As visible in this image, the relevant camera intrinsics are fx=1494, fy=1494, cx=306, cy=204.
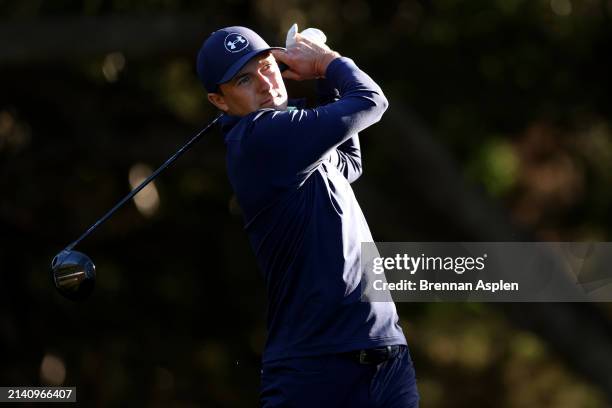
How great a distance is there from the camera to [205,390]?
13.8 m

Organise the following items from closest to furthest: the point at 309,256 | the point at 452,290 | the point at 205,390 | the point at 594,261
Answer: the point at 309,256 < the point at 452,290 < the point at 594,261 < the point at 205,390

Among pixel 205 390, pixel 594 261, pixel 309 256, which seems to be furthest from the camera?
pixel 205 390

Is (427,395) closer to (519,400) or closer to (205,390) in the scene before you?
(519,400)

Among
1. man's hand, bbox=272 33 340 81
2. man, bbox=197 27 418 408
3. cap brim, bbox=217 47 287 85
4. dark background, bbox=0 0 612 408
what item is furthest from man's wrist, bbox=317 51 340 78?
dark background, bbox=0 0 612 408

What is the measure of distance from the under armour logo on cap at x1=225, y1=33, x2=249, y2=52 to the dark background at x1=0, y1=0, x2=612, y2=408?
26.1 ft

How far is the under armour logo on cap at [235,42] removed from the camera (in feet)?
15.0

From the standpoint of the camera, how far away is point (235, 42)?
181 inches

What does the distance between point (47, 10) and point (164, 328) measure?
10.8ft

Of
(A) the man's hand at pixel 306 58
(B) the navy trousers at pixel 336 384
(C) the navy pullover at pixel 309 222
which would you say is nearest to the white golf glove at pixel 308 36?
(A) the man's hand at pixel 306 58

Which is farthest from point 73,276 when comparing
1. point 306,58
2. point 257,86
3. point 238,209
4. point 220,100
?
point 238,209

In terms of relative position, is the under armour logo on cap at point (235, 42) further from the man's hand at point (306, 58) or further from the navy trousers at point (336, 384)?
the navy trousers at point (336, 384)

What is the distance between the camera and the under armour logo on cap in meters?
4.56

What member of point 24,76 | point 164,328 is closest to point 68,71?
point 24,76

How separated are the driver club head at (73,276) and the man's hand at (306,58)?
97cm
